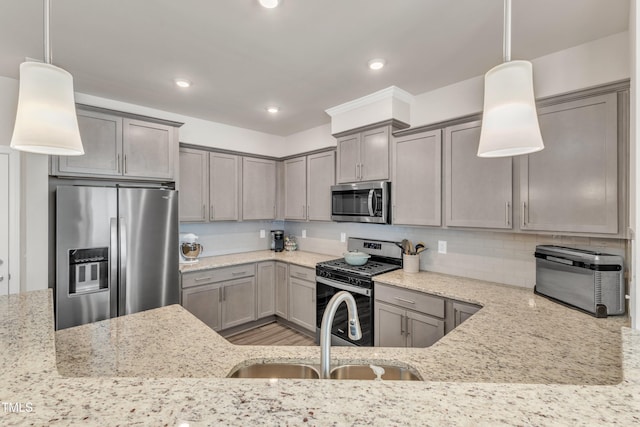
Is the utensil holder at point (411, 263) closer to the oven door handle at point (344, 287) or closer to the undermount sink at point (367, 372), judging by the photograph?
the oven door handle at point (344, 287)

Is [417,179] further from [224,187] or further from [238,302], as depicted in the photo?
[238,302]

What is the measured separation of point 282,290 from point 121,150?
238 centimetres

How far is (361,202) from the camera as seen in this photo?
3094mm

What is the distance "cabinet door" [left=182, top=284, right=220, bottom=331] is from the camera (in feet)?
10.3

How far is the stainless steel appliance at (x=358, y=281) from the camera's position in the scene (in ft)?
9.01

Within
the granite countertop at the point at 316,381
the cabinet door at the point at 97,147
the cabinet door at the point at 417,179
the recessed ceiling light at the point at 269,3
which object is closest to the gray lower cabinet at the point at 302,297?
Result: the cabinet door at the point at 417,179

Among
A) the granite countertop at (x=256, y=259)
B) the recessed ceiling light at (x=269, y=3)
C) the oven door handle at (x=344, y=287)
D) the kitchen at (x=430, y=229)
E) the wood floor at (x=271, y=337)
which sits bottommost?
the wood floor at (x=271, y=337)

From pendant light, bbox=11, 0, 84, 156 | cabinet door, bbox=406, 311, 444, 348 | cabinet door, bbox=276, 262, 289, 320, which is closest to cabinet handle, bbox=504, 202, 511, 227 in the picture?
cabinet door, bbox=406, 311, 444, 348

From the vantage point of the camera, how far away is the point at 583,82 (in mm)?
2080

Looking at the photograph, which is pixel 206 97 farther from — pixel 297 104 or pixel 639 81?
pixel 639 81

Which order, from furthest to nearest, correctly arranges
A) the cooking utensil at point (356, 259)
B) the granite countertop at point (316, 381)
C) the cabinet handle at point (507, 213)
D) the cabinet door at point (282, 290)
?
1. the cabinet door at point (282, 290)
2. the cooking utensil at point (356, 259)
3. the cabinet handle at point (507, 213)
4. the granite countertop at point (316, 381)

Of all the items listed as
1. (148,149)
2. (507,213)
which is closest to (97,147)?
(148,149)

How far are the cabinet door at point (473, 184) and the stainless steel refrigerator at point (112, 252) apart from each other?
267cm

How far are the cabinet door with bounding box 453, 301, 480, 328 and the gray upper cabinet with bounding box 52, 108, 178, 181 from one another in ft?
9.93
